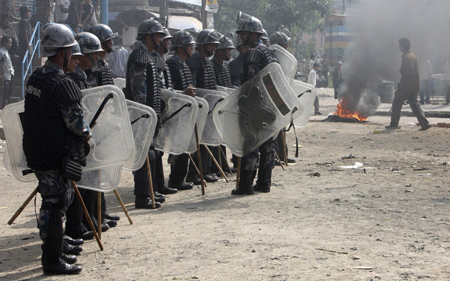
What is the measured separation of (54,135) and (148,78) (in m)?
2.52

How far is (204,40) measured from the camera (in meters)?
8.86

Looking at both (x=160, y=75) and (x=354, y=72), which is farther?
(x=354, y=72)

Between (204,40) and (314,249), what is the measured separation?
4.38m

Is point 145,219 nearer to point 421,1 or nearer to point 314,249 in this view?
point 314,249

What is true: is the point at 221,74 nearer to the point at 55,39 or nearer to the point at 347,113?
the point at 55,39

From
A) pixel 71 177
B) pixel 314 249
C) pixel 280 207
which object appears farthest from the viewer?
pixel 280 207

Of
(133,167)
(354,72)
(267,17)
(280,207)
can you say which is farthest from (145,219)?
(267,17)

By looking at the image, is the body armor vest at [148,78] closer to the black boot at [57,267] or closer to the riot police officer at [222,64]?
the riot police officer at [222,64]

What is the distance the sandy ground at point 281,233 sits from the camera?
4707 millimetres

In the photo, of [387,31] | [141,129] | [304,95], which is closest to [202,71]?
[304,95]

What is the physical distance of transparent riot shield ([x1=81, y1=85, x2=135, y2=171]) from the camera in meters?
5.22

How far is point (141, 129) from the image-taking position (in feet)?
20.7

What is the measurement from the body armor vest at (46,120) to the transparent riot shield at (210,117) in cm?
372

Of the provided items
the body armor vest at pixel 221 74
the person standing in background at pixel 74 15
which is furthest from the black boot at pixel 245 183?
the person standing in background at pixel 74 15
